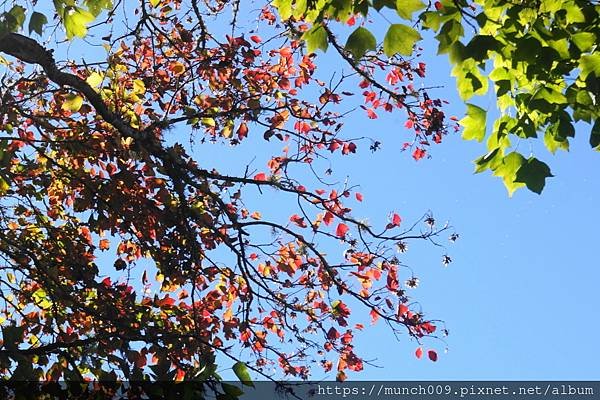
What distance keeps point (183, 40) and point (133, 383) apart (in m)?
3.72

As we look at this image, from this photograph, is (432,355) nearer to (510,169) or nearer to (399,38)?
(510,169)

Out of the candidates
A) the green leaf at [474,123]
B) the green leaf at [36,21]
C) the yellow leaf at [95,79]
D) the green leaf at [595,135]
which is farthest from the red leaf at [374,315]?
the green leaf at [36,21]

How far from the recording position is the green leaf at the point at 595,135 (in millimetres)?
3436

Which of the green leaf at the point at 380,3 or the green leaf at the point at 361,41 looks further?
the green leaf at the point at 361,41

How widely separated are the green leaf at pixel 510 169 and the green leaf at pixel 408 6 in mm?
905

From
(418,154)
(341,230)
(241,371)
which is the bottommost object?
(241,371)

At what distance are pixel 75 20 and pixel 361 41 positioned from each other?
68.5 inches

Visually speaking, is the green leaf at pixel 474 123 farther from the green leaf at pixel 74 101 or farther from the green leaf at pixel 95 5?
the green leaf at pixel 74 101

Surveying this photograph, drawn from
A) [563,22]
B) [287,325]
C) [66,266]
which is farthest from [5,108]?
[563,22]

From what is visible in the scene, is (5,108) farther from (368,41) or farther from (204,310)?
(368,41)

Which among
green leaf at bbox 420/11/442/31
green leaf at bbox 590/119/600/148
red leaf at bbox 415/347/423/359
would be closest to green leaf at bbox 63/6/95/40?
green leaf at bbox 420/11/442/31

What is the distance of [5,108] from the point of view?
18.0ft

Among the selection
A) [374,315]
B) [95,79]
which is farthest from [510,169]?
[95,79]

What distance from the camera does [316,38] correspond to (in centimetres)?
379
